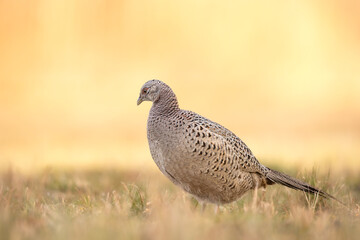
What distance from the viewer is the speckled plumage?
616cm

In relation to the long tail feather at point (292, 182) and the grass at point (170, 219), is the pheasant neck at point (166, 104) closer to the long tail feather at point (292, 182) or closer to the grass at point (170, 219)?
the grass at point (170, 219)

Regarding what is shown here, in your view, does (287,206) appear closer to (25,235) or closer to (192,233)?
(192,233)

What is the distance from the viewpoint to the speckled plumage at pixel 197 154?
6164 millimetres

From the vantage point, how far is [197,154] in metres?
6.15

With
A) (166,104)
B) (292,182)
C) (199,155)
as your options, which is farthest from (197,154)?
(292,182)

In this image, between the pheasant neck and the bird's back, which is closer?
the bird's back

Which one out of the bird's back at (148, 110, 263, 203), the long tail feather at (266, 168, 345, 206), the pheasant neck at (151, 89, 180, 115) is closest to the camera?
the bird's back at (148, 110, 263, 203)

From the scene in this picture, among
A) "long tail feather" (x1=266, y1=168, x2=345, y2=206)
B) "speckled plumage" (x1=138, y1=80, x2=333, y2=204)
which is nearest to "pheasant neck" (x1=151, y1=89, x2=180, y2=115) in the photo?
"speckled plumage" (x1=138, y1=80, x2=333, y2=204)

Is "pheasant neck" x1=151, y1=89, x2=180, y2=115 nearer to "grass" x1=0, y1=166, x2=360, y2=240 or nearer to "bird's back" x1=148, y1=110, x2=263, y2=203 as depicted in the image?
"bird's back" x1=148, y1=110, x2=263, y2=203

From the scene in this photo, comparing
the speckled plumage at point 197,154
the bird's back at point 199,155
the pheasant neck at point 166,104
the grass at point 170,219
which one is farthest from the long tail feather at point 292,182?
the pheasant neck at point 166,104

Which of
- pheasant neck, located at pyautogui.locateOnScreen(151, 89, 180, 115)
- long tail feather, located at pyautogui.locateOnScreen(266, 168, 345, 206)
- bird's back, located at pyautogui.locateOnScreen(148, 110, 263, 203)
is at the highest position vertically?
pheasant neck, located at pyautogui.locateOnScreen(151, 89, 180, 115)

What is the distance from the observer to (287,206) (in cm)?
640

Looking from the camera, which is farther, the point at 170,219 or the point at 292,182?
the point at 292,182

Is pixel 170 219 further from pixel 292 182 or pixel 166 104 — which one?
pixel 292 182
